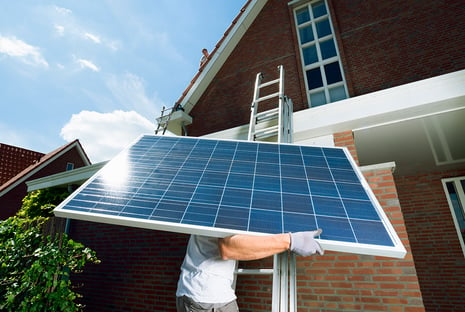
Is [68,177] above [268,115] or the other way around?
the other way around

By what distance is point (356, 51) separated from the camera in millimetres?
6105

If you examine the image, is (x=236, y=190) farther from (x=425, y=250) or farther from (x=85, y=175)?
(x=425, y=250)

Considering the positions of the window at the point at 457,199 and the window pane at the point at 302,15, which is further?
the window pane at the point at 302,15

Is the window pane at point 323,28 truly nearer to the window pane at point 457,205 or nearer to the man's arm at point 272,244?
the window pane at point 457,205

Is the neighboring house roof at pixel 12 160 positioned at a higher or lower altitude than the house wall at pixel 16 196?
higher

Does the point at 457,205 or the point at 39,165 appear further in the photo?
the point at 39,165

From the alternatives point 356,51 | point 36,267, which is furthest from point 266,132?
point 36,267

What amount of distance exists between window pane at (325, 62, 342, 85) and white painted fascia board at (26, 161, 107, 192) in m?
6.98

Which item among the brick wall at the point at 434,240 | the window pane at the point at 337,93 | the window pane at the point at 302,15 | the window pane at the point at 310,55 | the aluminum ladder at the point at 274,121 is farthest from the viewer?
the window pane at the point at 302,15

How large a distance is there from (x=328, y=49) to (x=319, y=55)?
1.01ft

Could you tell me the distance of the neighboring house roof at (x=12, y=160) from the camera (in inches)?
611

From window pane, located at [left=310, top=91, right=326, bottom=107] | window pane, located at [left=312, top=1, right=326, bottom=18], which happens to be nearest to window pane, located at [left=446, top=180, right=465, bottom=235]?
window pane, located at [left=310, top=91, right=326, bottom=107]

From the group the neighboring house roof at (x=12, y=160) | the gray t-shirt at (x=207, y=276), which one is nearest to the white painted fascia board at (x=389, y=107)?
the gray t-shirt at (x=207, y=276)

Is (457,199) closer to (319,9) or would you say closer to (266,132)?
(266,132)
